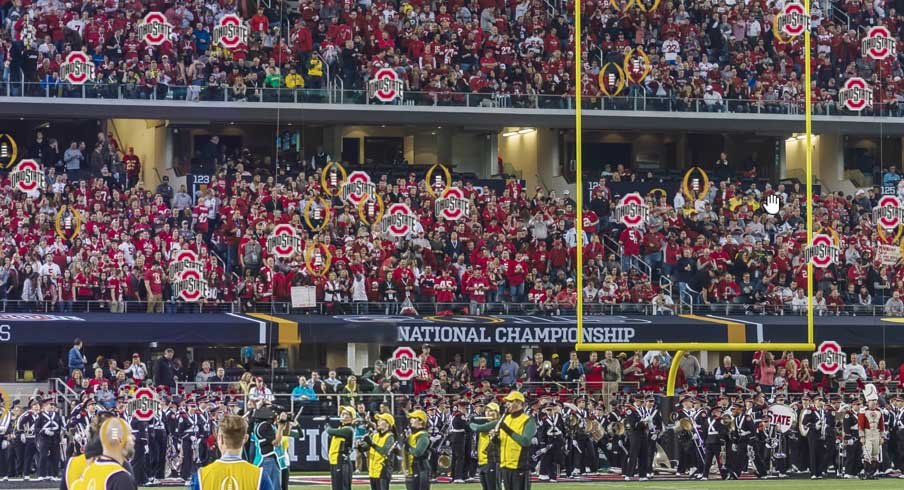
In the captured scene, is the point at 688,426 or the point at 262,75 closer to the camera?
the point at 688,426

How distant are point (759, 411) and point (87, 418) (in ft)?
32.8

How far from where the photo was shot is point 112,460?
8.79 m

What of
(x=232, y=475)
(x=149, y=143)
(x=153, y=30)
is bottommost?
(x=232, y=475)

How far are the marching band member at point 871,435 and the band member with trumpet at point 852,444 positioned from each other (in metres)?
0.09

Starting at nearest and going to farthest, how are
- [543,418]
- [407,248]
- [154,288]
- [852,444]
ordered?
[543,418]
[852,444]
[154,288]
[407,248]

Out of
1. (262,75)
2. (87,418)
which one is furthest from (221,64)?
(87,418)

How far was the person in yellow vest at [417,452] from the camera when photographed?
18.3m

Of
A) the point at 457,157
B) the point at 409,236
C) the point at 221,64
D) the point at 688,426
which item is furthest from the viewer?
the point at 457,157

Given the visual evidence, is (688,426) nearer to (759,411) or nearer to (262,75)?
(759,411)

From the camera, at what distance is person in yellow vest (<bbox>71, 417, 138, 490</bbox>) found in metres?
8.65

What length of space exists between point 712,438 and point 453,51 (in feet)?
42.6

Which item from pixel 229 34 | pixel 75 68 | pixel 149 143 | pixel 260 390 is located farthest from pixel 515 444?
pixel 149 143

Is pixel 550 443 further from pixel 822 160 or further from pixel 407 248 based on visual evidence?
pixel 822 160

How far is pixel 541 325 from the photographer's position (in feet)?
98.9
